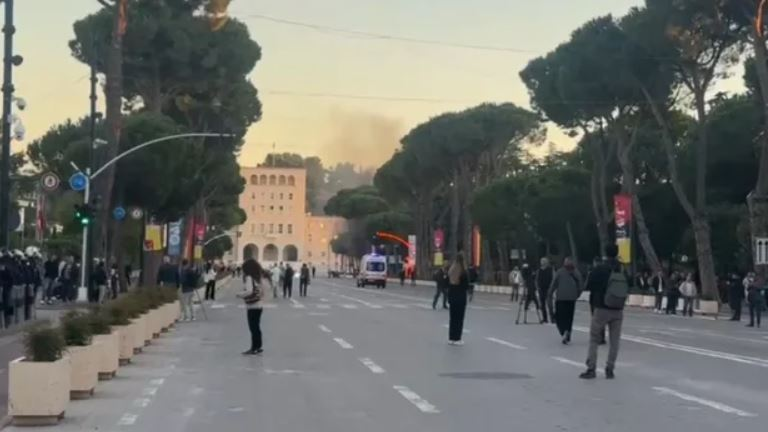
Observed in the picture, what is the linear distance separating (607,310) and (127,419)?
733cm

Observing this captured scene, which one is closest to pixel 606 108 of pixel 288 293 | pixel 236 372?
pixel 288 293

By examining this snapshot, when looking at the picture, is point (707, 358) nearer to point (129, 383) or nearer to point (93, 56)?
point (129, 383)

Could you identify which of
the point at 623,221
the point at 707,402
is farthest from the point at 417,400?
the point at 623,221

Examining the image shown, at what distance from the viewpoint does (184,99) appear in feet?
212

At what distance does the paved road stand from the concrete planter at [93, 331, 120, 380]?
0.72 feet

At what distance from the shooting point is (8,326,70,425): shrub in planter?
40.3 ft

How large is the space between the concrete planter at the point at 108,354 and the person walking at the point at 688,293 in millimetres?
34381

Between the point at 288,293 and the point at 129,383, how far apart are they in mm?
46626

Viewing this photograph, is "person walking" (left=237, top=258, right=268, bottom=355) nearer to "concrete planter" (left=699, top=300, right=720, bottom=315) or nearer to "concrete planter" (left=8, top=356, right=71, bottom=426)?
"concrete planter" (left=8, top=356, right=71, bottom=426)

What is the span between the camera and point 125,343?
19.9 meters

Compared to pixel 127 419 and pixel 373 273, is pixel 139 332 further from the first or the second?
pixel 373 273

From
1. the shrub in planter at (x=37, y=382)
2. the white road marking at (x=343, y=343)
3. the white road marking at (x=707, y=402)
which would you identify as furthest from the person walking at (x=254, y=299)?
the shrub in planter at (x=37, y=382)

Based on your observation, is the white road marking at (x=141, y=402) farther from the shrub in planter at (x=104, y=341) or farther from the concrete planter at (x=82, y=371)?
the shrub in planter at (x=104, y=341)

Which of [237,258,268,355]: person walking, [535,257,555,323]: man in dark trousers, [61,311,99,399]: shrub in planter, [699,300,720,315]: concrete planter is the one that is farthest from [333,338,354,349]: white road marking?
[699,300,720,315]: concrete planter
